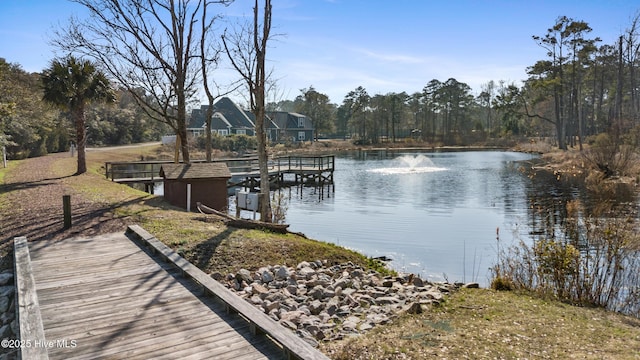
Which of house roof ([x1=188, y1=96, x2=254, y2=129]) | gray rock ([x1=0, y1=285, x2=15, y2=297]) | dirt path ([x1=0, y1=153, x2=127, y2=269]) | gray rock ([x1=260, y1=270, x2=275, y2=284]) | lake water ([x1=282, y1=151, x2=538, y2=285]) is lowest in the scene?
lake water ([x1=282, y1=151, x2=538, y2=285])

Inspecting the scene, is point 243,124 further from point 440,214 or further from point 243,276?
point 243,276

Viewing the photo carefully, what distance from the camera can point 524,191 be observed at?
84.4ft

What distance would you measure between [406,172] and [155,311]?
1330 inches

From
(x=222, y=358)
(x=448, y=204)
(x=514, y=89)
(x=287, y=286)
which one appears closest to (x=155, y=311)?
(x=222, y=358)

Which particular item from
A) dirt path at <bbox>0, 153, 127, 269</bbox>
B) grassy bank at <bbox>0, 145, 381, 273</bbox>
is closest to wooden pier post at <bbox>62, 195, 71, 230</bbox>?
dirt path at <bbox>0, 153, 127, 269</bbox>

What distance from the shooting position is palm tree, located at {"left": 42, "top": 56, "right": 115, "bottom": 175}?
22250 millimetres

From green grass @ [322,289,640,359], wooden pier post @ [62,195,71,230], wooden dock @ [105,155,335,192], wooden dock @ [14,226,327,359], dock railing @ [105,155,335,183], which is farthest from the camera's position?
wooden dock @ [105,155,335,192]

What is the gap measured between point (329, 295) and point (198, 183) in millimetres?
10156

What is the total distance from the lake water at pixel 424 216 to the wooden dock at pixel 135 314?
6.43 meters

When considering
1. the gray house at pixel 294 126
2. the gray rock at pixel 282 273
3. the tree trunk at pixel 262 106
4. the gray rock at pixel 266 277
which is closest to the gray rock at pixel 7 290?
the gray rock at pixel 266 277

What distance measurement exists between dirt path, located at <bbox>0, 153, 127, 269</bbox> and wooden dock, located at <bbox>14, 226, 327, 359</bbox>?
208 cm

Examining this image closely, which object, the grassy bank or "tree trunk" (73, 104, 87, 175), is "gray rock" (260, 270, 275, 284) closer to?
the grassy bank

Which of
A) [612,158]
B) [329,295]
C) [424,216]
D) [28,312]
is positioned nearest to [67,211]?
[28,312]

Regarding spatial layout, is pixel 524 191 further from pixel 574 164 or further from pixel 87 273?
pixel 87 273
